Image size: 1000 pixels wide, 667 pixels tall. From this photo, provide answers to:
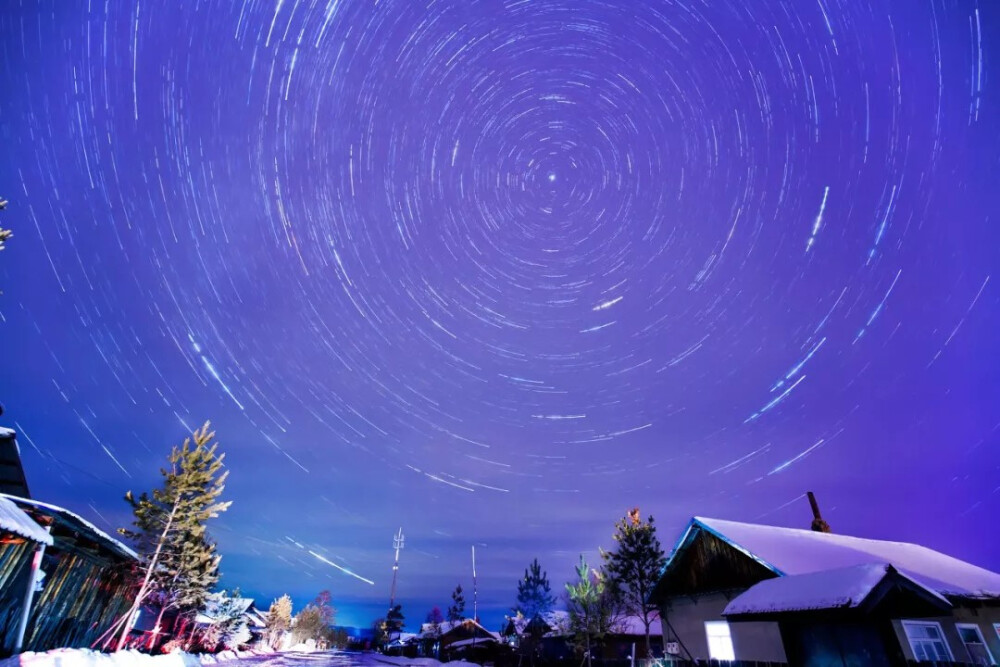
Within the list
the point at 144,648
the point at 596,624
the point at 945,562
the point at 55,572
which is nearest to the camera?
the point at 55,572

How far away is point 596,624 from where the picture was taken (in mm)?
33875

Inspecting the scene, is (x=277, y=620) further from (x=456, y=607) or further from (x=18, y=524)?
(x=18, y=524)

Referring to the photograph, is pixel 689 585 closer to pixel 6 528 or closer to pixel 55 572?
pixel 6 528

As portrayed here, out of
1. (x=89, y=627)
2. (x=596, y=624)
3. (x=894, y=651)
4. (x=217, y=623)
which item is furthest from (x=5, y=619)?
(x=217, y=623)

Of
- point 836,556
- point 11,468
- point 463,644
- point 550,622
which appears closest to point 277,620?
point 463,644

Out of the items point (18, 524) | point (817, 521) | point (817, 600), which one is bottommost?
point (817, 600)

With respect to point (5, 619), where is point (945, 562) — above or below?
above

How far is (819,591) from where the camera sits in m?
11.4

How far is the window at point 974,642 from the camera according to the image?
51.2 ft

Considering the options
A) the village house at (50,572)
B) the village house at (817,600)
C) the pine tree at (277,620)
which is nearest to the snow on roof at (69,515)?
the village house at (50,572)

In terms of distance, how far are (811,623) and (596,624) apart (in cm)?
2723

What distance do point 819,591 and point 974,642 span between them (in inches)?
440

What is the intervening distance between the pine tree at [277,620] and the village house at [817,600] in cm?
8425

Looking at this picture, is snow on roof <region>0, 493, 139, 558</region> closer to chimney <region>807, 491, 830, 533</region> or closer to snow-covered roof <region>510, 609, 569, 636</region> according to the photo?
chimney <region>807, 491, 830, 533</region>
